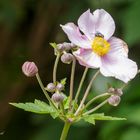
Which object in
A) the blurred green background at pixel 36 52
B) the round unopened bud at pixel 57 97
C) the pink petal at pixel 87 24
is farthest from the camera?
the blurred green background at pixel 36 52

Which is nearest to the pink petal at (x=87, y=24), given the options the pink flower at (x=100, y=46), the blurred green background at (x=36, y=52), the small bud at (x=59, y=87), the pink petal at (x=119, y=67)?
the pink flower at (x=100, y=46)

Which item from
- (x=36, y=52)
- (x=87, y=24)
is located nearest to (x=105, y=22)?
(x=87, y=24)

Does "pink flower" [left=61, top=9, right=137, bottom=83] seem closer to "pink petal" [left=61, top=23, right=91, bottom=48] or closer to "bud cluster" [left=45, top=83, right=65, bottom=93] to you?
"pink petal" [left=61, top=23, right=91, bottom=48]

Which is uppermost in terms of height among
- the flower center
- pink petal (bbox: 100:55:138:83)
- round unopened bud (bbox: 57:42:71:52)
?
round unopened bud (bbox: 57:42:71:52)

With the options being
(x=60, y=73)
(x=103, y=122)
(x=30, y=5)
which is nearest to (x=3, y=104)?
(x=60, y=73)

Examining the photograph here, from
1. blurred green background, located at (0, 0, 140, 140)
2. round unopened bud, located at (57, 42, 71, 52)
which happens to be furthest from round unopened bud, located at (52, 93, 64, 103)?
blurred green background, located at (0, 0, 140, 140)

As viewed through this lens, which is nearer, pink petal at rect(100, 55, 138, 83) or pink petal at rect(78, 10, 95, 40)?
pink petal at rect(100, 55, 138, 83)

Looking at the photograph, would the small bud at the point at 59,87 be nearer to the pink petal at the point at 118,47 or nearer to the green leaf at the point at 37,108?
the green leaf at the point at 37,108
